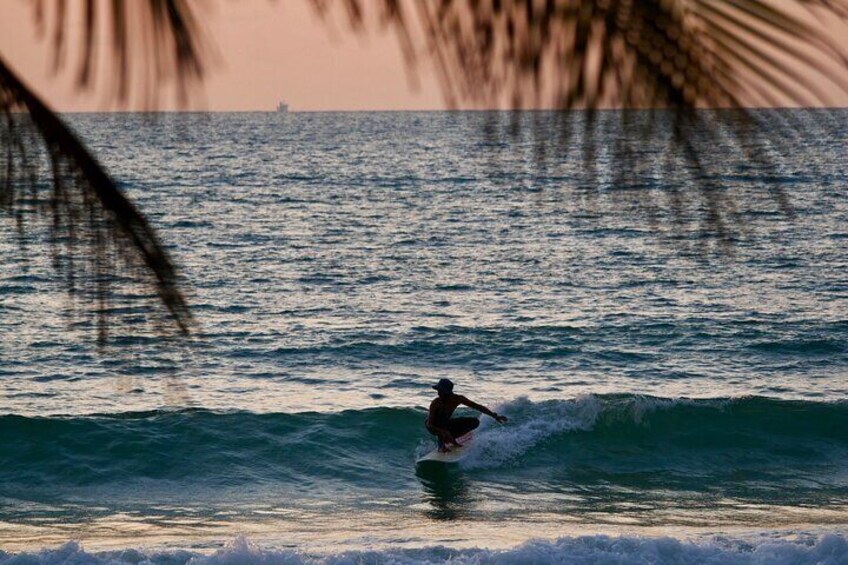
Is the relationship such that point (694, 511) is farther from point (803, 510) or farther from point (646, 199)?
point (646, 199)

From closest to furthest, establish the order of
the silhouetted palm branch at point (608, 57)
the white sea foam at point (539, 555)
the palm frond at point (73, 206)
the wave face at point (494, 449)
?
the silhouetted palm branch at point (608, 57) → the palm frond at point (73, 206) → the white sea foam at point (539, 555) → the wave face at point (494, 449)

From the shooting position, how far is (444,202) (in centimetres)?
5844

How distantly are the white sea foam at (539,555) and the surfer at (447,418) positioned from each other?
4313 mm

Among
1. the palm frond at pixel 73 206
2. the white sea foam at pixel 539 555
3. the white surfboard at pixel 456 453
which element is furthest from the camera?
the white surfboard at pixel 456 453

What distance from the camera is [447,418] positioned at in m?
18.0

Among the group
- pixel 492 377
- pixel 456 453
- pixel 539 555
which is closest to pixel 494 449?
pixel 456 453

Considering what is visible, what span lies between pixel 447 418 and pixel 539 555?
6.22m

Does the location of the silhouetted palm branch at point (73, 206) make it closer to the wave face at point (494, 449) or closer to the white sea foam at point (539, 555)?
the white sea foam at point (539, 555)

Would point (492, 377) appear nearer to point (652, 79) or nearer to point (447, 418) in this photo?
point (447, 418)

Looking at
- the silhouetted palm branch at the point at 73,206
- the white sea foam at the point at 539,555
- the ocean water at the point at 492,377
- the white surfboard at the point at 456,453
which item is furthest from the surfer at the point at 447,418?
the silhouetted palm branch at the point at 73,206

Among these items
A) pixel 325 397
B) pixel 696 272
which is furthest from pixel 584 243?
pixel 325 397

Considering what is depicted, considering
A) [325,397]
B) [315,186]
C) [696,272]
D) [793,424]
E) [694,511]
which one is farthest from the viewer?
[315,186]

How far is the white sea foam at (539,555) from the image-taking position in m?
11.8

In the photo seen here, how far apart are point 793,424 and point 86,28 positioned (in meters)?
22.9
